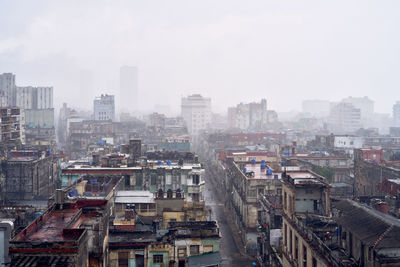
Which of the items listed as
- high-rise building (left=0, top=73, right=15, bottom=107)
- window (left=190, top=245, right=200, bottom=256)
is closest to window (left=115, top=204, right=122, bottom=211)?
Answer: window (left=190, top=245, right=200, bottom=256)

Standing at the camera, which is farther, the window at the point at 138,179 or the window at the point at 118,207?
the window at the point at 138,179

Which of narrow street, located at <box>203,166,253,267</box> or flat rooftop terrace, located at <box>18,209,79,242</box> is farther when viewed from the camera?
narrow street, located at <box>203,166,253,267</box>

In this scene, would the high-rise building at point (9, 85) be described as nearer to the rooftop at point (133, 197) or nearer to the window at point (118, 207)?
the rooftop at point (133, 197)

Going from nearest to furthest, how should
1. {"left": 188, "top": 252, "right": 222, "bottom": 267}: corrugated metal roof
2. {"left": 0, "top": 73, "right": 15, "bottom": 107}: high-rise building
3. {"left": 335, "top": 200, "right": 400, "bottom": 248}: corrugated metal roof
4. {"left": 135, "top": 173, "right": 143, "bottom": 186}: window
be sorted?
{"left": 335, "top": 200, "right": 400, "bottom": 248}: corrugated metal roof
{"left": 188, "top": 252, "right": 222, "bottom": 267}: corrugated metal roof
{"left": 135, "top": 173, "right": 143, "bottom": 186}: window
{"left": 0, "top": 73, "right": 15, "bottom": 107}: high-rise building

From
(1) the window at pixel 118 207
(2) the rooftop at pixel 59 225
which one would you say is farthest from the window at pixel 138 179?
(2) the rooftop at pixel 59 225

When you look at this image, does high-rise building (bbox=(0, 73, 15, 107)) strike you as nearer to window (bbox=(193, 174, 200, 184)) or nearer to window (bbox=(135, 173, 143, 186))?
window (bbox=(135, 173, 143, 186))

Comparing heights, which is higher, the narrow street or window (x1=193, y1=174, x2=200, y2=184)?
window (x1=193, y1=174, x2=200, y2=184)

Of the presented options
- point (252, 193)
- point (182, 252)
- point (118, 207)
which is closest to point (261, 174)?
point (252, 193)

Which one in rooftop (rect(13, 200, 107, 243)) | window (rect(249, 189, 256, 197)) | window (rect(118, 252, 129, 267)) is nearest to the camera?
rooftop (rect(13, 200, 107, 243))
